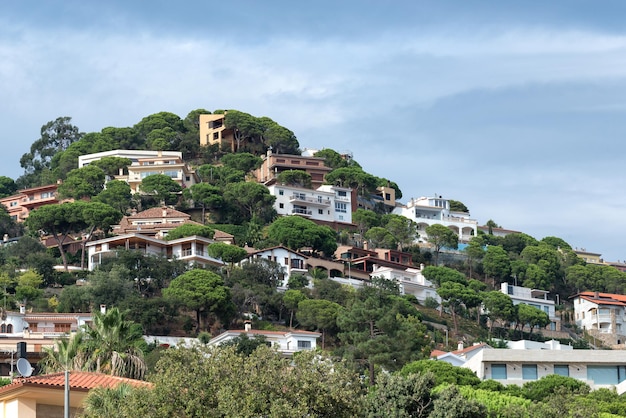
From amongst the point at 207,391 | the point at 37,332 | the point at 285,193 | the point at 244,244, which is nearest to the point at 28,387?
the point at 207,391

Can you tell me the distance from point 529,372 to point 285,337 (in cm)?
2592

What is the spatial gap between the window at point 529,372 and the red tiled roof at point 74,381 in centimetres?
3380

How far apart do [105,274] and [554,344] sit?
31928 millimetres

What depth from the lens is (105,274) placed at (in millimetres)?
86125

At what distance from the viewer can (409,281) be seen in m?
112

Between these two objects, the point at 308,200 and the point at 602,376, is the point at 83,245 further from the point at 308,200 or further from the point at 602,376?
the point at 602,376

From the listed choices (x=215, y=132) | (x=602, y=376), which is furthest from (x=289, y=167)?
(x=602, y=376)

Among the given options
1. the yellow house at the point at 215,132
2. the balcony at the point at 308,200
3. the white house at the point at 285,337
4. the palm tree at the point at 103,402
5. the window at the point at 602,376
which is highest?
the yellow house at the point at 215,132

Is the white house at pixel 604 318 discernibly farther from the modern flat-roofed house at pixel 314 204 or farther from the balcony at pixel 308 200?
the balcony at pixel 308 200

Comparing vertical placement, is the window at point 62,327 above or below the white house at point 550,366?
above

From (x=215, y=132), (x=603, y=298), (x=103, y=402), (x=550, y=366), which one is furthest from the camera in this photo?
(x=215, y=132)

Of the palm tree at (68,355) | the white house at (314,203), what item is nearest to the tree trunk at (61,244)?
the white house at (314,203)

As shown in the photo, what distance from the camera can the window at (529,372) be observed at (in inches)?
2357

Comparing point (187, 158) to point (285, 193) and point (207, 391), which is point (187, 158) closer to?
point (285, 193)
